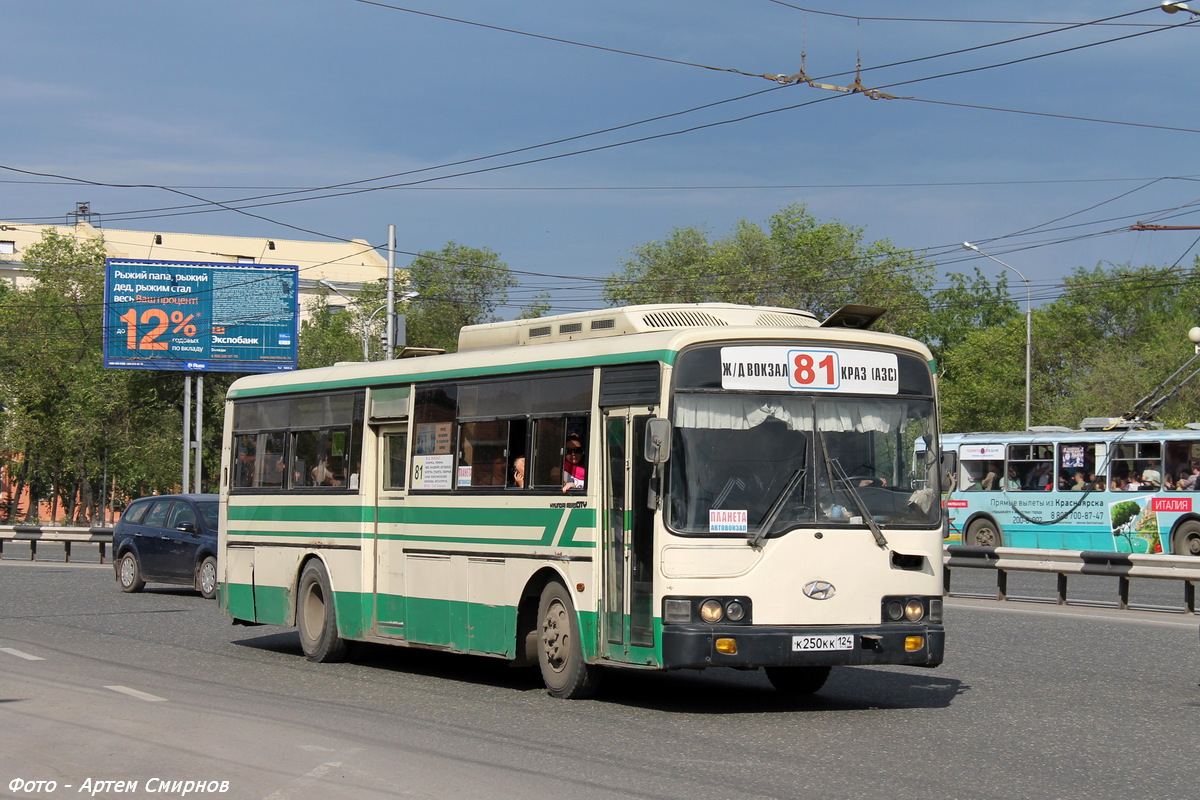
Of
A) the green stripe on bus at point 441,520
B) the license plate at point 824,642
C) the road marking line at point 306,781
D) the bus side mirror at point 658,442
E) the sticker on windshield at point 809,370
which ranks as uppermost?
the sticker on windshield at point 809,370

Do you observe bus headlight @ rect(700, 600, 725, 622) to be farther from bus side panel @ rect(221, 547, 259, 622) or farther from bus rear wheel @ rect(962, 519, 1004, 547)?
bus rear wheel @ rect(962, 519, 1004, 547)

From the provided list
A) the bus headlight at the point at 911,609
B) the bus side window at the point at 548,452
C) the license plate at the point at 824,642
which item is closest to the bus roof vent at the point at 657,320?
the bus side window at the point at 548,452

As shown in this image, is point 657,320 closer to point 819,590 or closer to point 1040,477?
point 819,590

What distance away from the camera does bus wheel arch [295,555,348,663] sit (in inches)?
592

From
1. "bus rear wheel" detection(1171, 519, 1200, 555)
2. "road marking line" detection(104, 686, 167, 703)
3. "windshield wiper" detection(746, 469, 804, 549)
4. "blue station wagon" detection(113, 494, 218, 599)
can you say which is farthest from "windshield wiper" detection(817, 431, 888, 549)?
"bus rear wheel" detection(1171, 519, 1200, 555)

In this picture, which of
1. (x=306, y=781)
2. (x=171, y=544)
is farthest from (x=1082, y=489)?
(x=306, y=781)

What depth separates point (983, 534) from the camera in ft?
116

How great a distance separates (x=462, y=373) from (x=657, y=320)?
229 centimetres

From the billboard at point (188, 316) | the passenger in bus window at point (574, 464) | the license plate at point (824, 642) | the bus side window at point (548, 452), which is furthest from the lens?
the billboard at point (188, 316)

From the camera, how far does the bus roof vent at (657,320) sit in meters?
11.8

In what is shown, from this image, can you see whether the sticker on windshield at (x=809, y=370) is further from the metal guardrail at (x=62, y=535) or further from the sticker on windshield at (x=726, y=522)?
the metal guardrail at (x=62, y=535)

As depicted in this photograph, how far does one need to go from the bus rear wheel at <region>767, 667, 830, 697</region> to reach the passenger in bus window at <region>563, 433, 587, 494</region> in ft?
7.15

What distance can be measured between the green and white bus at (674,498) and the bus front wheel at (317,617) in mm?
1266

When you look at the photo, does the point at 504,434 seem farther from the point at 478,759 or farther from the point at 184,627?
the point at 184,627
